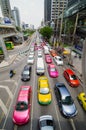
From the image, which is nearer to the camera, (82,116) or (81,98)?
(82,116)

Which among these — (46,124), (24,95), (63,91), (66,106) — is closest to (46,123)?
(46,124)

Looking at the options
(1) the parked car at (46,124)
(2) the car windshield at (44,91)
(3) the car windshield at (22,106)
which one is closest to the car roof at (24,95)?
(3) the car windshield at (22,106)

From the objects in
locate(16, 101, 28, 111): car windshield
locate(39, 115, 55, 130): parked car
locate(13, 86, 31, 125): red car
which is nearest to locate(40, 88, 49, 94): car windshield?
locate(13, 86, 31, 125): red car

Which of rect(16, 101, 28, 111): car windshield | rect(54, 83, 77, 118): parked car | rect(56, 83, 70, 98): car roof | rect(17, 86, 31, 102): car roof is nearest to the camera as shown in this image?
rect(54, 83, 77, 118): parked car

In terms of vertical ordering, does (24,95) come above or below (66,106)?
above

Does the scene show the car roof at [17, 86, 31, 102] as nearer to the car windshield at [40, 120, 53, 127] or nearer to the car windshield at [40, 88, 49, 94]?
the car windshield at [40, 88, 49, 94]

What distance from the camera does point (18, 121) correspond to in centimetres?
1216

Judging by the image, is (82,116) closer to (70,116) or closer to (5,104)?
(70,116)

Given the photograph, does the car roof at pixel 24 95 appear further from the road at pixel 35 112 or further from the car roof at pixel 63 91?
the car roof at pixel 63 91

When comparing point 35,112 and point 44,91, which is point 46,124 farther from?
point 44,91

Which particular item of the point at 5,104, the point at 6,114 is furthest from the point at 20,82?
the point at 6,114

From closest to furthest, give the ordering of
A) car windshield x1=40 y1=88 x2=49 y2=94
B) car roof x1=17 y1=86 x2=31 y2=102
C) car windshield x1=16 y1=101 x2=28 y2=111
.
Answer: car windshield x1=16 y1=101 x2=28 y2=111, car roof x1=17 y1=86 x2=31 y2=102, car windshield x1=40 y1=88 x2=49 y2=94

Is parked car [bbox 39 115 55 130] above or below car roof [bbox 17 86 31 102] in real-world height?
below

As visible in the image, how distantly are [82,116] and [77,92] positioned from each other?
5.24m
